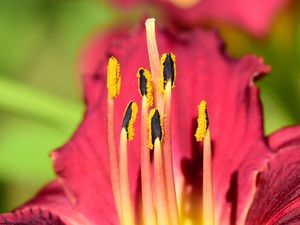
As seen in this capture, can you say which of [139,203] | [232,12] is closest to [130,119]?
[139,203]

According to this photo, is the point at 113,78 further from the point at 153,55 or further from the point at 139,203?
the point at 139,203

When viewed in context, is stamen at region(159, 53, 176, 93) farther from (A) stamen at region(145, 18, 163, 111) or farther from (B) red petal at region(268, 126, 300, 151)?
(B) red petal at region(268, 126, 300, 151)

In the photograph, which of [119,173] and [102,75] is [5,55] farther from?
[119,173]

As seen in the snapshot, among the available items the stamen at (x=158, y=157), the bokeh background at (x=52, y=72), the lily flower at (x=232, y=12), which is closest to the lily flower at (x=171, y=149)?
the stamen at (x=158, y=157)

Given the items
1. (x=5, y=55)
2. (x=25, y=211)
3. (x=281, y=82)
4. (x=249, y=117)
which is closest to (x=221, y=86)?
(x=249, y=117)

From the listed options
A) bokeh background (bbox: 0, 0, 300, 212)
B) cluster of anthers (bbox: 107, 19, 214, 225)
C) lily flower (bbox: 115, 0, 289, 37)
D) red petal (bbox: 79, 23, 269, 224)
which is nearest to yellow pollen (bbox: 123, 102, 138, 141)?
cluster of anthers (bbox: 107, 19, 214, 225)
